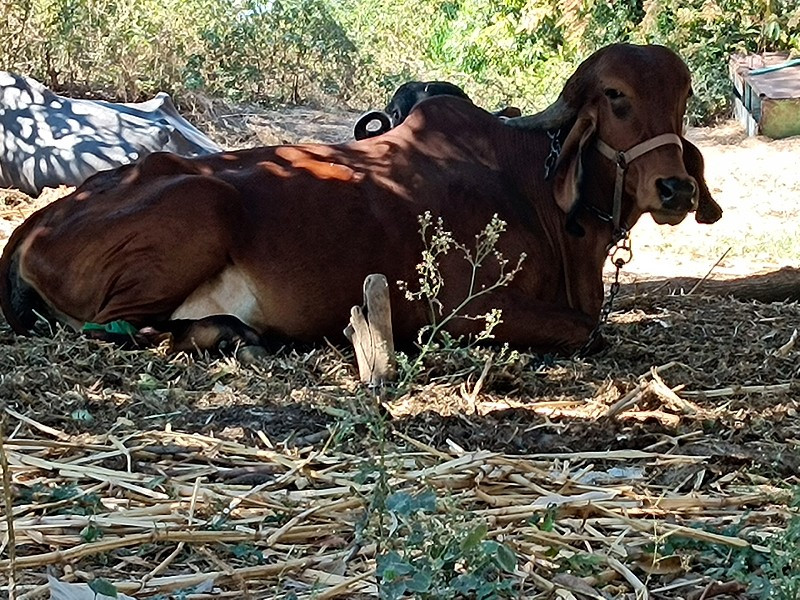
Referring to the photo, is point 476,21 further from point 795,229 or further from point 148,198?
point 148,198

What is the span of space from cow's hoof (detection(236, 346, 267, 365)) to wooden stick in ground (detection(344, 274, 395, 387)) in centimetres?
52

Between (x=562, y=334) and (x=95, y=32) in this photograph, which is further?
(x=95, y=32)

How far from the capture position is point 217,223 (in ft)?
15.7

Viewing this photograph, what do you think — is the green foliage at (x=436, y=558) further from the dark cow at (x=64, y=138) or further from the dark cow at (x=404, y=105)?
the dark cow at (x=64, y=138)

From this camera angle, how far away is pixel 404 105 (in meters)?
5.91

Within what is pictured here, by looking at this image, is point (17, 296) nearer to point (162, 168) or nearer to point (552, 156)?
point (162, 168)

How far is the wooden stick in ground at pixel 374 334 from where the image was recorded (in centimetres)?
406

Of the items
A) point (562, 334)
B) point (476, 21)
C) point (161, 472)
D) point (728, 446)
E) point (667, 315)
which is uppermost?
point (161, 472)

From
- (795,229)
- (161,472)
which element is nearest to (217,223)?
(161,472)

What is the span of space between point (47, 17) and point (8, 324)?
7.26 m

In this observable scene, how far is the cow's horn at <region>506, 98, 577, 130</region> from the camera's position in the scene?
17.3 feet

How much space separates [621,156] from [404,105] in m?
1.26

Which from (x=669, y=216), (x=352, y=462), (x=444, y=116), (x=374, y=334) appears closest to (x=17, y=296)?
(x=374, y=334)

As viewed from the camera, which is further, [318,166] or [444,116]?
[444,116]
